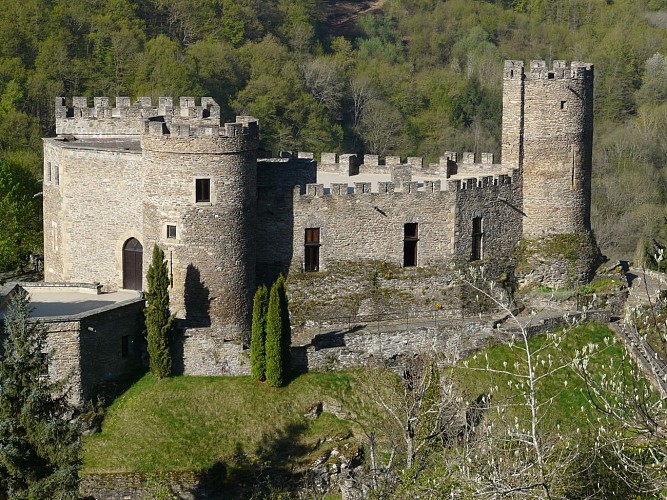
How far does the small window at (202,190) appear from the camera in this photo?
4675 centimetres

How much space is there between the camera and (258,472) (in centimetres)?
4400

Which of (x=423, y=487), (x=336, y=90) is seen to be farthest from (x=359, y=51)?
(x=423, y=487)

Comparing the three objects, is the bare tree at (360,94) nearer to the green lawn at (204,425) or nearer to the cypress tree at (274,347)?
the cypress tree at (274,347)

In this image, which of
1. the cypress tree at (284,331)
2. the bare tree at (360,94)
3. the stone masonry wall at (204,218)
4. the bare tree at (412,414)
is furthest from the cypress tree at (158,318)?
the bare tree at (360,94)

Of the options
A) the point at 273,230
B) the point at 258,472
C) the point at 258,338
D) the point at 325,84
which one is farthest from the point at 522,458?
the point at 325,84

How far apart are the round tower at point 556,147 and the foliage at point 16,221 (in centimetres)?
1706

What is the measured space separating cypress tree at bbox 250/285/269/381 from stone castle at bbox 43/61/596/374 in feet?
1.84

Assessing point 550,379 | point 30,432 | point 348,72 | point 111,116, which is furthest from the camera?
point 348,72

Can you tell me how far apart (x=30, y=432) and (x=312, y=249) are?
13.6 m

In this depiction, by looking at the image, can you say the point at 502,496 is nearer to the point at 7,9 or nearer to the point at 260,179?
the point at 260,179

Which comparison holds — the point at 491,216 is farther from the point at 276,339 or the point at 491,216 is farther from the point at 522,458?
the point at 522,458

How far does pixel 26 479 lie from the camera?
39.0 metres

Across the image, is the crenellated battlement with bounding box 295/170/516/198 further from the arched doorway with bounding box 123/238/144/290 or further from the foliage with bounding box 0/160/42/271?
the foliage with bounding box 0/160/42/271

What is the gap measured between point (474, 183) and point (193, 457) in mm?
14015
